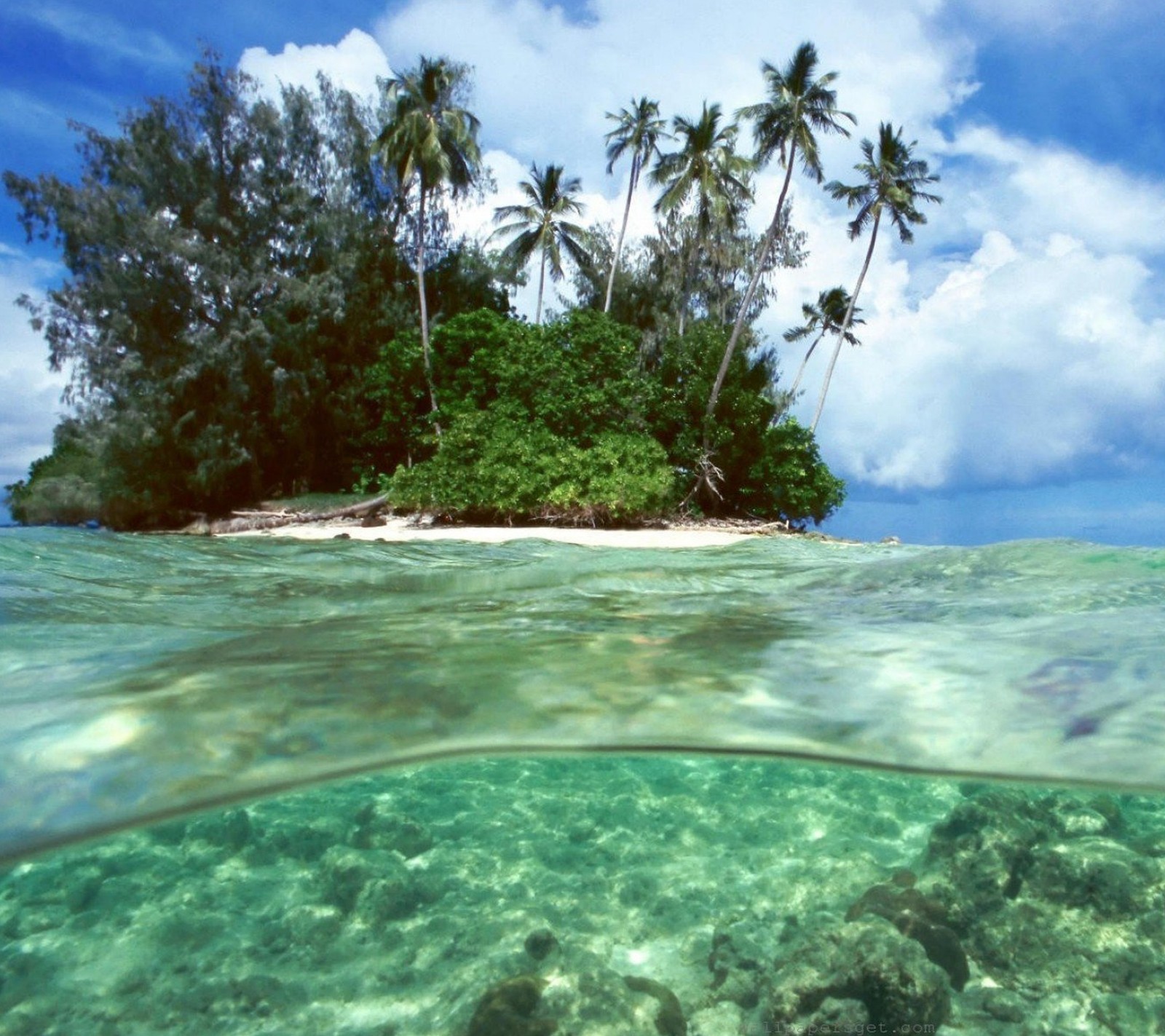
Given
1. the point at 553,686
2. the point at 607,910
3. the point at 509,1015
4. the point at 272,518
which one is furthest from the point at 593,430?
the point at 509,1015

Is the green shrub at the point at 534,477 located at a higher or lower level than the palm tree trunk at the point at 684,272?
lower

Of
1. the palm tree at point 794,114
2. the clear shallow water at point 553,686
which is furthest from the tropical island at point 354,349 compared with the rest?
the clear shallow water at point 553,686

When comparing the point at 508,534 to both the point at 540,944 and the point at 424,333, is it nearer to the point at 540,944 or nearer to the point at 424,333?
the point at 424,333

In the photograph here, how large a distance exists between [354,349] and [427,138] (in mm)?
6550

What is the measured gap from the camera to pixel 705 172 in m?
27.0

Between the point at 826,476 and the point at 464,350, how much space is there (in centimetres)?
1071

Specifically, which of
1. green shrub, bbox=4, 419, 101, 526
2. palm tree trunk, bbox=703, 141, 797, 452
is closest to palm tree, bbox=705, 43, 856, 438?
palm tree trunk, bbox=703, 141, 797, 452

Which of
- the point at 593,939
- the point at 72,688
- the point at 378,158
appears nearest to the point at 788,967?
the point at 593,939

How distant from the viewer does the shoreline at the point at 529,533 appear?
1761 cm

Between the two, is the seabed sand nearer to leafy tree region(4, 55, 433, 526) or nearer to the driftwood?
the driftwood

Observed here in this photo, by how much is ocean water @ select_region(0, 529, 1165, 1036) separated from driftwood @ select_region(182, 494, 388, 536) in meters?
20.1

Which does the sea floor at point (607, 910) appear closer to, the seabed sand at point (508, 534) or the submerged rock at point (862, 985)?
the submerged rock at point (862, 985)

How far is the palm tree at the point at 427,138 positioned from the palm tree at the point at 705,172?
5875mm

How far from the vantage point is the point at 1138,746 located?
8.45ft
